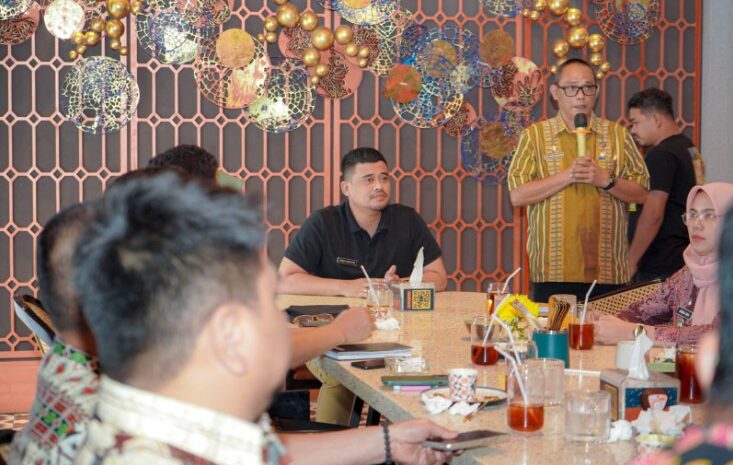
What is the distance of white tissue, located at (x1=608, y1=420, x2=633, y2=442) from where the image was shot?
6.03 feet

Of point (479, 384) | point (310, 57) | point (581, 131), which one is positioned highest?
point (310, 57)

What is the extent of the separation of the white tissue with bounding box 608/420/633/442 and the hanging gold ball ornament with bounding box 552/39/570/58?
14.8 ft

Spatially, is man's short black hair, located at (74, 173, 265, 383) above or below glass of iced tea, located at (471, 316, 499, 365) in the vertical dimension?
above

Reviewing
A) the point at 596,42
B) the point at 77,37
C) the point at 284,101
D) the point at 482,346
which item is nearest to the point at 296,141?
the point at 284,101

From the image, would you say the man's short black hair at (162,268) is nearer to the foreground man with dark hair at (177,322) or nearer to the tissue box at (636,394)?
the foreground man with dark hair at (177,322)

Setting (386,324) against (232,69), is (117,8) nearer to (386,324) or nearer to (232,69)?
(232,69)

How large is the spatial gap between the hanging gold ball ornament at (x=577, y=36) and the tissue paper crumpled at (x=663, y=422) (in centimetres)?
452

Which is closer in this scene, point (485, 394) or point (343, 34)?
point (485, 394)

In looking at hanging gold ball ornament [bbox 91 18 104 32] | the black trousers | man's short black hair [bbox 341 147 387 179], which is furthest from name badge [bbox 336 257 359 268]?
hanging gold ball ornament [bbox 91 18 104 32]

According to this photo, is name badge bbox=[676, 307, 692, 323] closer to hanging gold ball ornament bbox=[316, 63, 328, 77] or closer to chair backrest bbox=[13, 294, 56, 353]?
chair backrest bbox=[13, 294, 56, 353]

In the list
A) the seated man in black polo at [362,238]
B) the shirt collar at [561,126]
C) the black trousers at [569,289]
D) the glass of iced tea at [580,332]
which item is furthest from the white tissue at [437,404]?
the shirt collar at [561,126]

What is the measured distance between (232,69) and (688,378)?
4120mm

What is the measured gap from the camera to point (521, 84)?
604cm

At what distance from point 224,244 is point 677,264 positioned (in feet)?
14.9
